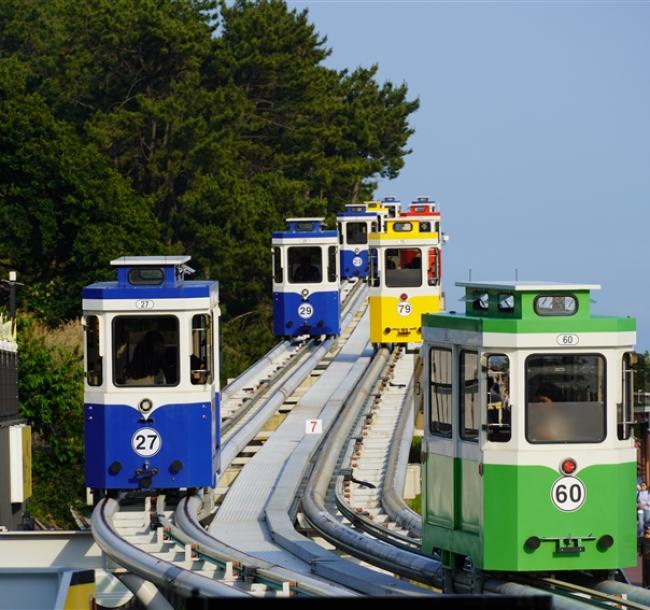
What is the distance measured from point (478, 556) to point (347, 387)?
2154cm

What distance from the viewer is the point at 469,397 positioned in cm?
1441

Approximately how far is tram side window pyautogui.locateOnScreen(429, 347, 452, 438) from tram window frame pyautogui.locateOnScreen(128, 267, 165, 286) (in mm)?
→ 5477

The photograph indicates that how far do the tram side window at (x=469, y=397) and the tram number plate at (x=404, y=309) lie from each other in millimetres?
23755

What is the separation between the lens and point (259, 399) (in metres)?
33.2

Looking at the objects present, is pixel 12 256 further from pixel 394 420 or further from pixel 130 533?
pixel 130 533

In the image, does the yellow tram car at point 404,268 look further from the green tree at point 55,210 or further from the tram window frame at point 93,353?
the green tree at point 55,210

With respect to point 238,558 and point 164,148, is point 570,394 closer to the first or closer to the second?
point 238,558

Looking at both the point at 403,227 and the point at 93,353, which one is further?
the point at 403,227

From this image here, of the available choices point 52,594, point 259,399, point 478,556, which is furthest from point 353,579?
point 259,399

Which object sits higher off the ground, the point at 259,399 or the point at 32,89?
the point at 32,89

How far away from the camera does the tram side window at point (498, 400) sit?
13.9 metres

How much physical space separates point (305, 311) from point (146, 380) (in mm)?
22158

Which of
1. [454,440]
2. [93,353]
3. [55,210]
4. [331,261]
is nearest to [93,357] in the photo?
[93,353]

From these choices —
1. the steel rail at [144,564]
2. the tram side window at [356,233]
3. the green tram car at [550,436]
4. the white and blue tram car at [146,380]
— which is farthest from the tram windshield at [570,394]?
the tram side window at [356,233]
